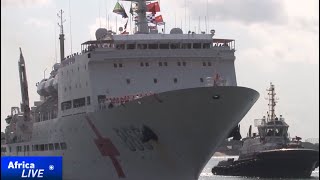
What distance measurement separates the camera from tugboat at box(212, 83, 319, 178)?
6531cm

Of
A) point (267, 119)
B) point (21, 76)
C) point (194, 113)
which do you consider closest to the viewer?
point (194, 113)

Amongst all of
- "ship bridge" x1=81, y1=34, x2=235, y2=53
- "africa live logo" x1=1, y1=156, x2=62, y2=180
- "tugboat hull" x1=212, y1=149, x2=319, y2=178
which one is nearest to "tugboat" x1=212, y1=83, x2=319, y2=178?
"tugboat hull" x1=212, y1=149, x2=319, y2=178

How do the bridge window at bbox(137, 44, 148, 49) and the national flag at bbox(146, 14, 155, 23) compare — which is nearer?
the bridge window at bbox(137, 44, 148, 49)

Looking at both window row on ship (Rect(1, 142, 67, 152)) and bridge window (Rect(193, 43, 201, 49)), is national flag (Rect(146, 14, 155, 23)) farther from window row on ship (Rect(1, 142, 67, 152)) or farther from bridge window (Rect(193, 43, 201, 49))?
window row on ship (Rect(1, 142, 67, 152))

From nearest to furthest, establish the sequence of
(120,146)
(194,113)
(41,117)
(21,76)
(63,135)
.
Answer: (194,113) → (120,146) → (63,135) → (41,117) → (21,76)

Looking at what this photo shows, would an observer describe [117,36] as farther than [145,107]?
Yes

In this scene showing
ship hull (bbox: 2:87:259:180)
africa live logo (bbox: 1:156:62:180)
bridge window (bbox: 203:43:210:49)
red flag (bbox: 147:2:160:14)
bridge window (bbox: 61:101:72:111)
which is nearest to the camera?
africa live logo (bbox: 1:156:62:180)

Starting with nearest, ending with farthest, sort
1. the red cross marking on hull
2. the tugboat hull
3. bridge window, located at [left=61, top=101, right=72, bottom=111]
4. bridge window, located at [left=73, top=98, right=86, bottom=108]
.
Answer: the red cross marking on hull
bridge window, located at [left=73, top=98, right=86, bottom=108]
bridge window, located at [left=61, top=101, right=72, bottom=111]
the tugboat hull

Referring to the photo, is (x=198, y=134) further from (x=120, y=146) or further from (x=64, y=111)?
(x=64, y=111)

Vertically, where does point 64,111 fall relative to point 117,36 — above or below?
below

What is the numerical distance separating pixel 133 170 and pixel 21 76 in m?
22.0

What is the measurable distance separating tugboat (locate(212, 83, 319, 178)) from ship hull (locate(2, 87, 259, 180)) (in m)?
27.1

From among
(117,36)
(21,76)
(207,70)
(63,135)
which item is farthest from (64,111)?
(21,76)

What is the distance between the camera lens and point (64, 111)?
44.2m
